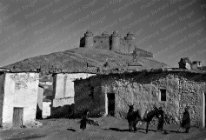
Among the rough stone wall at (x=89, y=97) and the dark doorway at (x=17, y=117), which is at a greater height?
the rough stone wall at (x=89, y=97)

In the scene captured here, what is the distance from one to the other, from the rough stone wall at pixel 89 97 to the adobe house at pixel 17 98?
13.8ft

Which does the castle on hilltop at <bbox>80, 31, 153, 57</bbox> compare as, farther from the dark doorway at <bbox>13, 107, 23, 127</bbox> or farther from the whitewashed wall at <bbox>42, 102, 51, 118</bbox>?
the dark doorway at <bbox>13, 107, 23, 127</bbox>

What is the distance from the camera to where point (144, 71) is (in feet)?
59.8

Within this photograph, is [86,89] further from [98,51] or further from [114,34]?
[114,34]

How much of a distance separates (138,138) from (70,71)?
1935 cm

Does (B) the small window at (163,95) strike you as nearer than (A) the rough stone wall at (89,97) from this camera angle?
Yes

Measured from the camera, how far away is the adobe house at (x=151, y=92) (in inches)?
637

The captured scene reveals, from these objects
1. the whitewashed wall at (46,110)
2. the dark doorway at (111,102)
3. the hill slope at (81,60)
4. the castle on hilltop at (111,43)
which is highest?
the castle on hilltop at (111,43)

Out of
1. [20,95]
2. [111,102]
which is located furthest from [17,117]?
[111,102]

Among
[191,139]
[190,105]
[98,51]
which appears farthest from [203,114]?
[98,51]

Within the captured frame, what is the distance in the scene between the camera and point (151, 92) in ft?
58.7

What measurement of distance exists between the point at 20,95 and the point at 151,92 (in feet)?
33.4

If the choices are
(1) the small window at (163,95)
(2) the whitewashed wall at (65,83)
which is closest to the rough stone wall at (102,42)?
(2) the whitewashed wall at (65,83)

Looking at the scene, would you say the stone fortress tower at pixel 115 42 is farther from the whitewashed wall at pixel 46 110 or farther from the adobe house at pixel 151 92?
the adobe house at pixel 151 92
